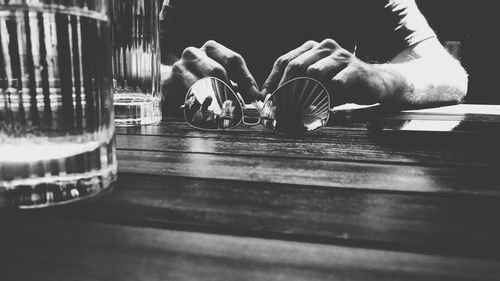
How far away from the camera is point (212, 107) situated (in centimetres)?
72

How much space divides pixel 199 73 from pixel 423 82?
0.75m

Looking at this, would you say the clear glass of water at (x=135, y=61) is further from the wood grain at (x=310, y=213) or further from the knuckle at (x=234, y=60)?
the wood grain at (x=310, y=213)

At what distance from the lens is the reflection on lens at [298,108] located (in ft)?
2.23

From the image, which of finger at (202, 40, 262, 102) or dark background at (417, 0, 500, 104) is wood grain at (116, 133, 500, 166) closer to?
finger at (202, 40, 262, 102)

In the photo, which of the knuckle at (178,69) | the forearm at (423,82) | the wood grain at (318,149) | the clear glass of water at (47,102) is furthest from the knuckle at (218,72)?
the clear glass of water at (47,102)

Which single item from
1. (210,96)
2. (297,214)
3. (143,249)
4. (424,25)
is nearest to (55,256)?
(143,249)

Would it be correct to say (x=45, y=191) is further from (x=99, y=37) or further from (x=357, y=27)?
(x=357, y=27)

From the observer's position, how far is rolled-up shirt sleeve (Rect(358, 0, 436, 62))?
1578 millimetres

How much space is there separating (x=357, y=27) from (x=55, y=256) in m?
1.81

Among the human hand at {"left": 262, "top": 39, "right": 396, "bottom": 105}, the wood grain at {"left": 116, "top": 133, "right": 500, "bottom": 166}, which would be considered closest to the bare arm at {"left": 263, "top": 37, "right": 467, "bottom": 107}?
the human hand at {"left": 262, "top": 39, "right": 396, "bottom": 105}

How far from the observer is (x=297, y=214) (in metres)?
0.27

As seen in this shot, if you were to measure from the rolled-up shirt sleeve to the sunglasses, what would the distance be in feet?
3.59

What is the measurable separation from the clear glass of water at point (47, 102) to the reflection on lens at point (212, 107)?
1.30ft

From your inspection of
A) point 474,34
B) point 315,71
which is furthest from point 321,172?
point 474,34
